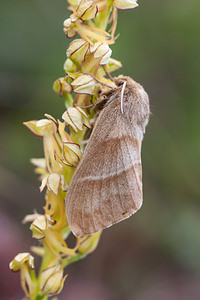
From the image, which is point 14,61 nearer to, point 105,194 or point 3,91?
point 3,91

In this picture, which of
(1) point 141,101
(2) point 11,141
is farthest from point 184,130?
(1) point 141,101

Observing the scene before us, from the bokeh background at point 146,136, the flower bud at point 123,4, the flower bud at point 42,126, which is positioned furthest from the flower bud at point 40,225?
the bokeh background at point 146,136

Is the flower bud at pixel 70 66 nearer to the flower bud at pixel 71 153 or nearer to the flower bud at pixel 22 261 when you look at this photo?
the flower bud at pixel 71 153

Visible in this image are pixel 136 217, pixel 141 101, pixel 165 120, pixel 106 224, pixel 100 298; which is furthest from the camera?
pixel 165 120

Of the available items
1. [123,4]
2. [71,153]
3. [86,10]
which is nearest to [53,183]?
[71,153]

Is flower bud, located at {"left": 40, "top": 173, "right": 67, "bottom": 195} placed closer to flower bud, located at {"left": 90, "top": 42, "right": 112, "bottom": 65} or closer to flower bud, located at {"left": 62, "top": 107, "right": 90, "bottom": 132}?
flower bud, located at {"left": 62, "top": 107, "right": 90, "bottom": 132}

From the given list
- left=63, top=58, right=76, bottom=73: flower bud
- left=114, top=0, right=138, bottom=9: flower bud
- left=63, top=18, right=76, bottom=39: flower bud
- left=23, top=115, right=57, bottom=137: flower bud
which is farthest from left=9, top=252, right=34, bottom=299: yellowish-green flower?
left=114, top=0, right=138, bottom=9: flower bud
